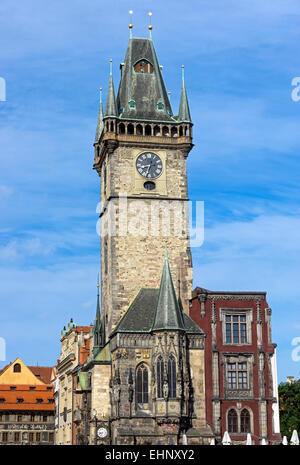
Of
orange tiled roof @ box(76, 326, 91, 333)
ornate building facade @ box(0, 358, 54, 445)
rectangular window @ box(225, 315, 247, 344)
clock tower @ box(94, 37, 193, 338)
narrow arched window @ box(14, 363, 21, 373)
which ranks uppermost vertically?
clock tower @ box(94, 37, 193, 338)

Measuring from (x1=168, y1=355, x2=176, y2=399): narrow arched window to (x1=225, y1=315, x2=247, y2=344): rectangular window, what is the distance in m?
6.22

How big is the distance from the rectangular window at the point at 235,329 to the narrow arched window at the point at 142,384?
769 centimetres

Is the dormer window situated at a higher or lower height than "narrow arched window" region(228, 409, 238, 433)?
higher

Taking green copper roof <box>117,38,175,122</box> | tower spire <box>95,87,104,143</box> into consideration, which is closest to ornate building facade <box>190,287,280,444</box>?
green copper roof <box>117,38,175,122</box>

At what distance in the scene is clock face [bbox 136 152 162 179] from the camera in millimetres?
70562

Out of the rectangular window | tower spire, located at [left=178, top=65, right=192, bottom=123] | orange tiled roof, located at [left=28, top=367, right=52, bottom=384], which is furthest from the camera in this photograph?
orange tiled roof, located at [left=28, top=367, right=52, bottom=384]

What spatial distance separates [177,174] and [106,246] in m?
9.47

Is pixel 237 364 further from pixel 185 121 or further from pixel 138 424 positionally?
pixel 185 121

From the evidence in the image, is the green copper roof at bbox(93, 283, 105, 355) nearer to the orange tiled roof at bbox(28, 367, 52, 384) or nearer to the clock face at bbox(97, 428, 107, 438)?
the clock face at bbox(97, 428, 107, 438)

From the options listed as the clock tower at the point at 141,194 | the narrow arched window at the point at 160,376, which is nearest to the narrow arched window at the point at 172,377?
the narrow arched window at the point at 160,376

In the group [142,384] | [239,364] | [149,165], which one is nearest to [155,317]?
[142,384]

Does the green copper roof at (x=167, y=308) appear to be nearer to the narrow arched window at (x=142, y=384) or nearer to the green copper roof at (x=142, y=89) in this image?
the narrow arched window at (x=142, y=384)

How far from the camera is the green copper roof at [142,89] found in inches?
2847
